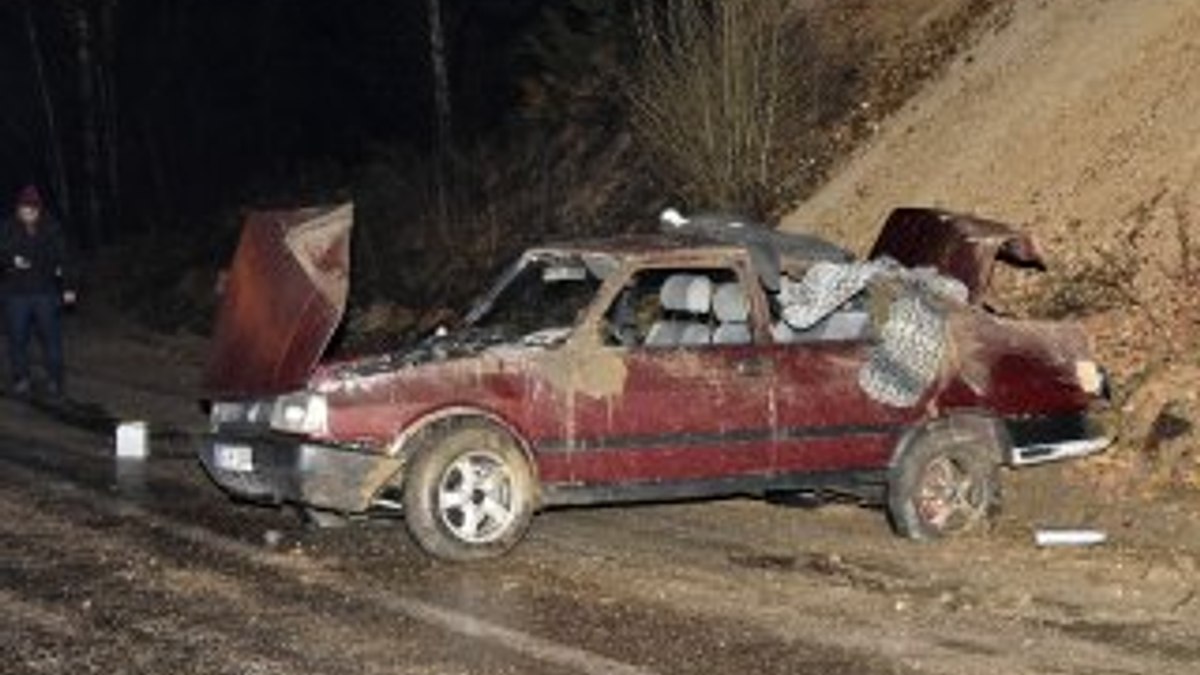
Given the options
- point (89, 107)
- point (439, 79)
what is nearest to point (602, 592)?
point (439, 79)

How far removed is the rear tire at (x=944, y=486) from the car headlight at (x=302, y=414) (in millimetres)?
3129

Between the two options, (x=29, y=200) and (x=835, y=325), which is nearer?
(x=835, y=325)

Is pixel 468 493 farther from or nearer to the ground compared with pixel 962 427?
nearer to the ground

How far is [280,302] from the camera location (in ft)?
32.4

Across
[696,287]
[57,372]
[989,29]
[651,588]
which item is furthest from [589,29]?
[651,588]

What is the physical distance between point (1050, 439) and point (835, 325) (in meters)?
1.36

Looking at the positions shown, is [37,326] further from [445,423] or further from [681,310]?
[445,423]

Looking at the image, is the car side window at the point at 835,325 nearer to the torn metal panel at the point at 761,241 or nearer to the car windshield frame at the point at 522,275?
the torn metal panel at the point at 761,241

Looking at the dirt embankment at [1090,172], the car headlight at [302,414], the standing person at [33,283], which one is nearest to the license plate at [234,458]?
the car headlight at [302,414]

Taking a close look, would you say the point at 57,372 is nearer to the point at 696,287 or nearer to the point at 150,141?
the point at 696,287

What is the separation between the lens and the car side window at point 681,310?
33.1ft

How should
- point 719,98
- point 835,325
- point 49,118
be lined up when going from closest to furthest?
point 835,325 < point 719,98 < point 49,118

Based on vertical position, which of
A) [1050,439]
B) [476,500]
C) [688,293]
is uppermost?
[688,293]

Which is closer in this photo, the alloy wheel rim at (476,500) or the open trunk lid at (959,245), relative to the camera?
the alloy wheel rim at (476,500)
